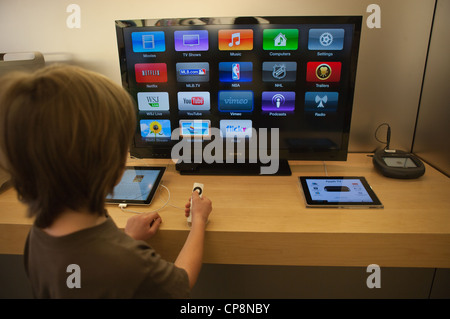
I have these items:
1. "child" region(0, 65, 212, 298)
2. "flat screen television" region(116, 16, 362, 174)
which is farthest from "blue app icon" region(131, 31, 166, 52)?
"child" region(0, 65, 212, 298)

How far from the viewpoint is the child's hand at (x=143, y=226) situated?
85cm

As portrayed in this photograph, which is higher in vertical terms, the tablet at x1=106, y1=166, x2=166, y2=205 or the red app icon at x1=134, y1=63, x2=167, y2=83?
the red app icon at x1=134, y1=63, x2=167, y2=83

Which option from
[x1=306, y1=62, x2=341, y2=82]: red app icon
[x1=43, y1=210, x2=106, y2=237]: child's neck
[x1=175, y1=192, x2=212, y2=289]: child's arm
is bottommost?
[x1=175, y1=192, x2=212, y2=289]: child's arm

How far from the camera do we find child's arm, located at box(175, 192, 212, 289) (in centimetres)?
78

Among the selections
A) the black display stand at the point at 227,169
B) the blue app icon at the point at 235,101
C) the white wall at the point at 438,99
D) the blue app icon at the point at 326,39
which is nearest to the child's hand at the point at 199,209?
the black display stand at the point at 227,169

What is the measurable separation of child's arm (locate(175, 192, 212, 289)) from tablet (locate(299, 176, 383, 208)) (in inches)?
13.0

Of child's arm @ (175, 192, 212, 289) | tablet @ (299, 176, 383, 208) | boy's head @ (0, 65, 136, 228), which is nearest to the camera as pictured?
boy's head @ (0, 65, 136, 228)

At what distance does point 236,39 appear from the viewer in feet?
3.59

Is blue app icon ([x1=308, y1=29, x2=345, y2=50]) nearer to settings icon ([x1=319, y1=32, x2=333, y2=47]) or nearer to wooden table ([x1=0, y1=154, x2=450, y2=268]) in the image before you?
settings icon ([x1=319, y1=32, x2=333, y2=47])

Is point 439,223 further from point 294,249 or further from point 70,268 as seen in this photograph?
point 70,268

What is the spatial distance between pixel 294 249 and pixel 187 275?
0.32 meters

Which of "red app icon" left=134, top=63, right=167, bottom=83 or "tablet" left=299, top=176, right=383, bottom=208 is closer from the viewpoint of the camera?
"tablet" left=299, top=176, right=383, bottom=208

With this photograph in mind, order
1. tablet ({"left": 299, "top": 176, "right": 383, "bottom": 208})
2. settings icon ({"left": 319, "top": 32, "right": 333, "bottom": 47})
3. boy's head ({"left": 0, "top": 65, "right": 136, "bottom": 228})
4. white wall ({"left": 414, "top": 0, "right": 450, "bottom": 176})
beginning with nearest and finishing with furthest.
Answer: boy's head ({"left": 0, "top": 65, "right": 136, "bottom": 228}), tablet ({"left": 299, "top": 176, "right": 383, "bottom": 208}), settings icon ({"left": 319, "top": 32, "right": 333, "bottom": 47}), white wall ({"left": 414, "top": 0, "right": 450, "bottom": 176})

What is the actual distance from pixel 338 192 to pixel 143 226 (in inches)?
24.5
